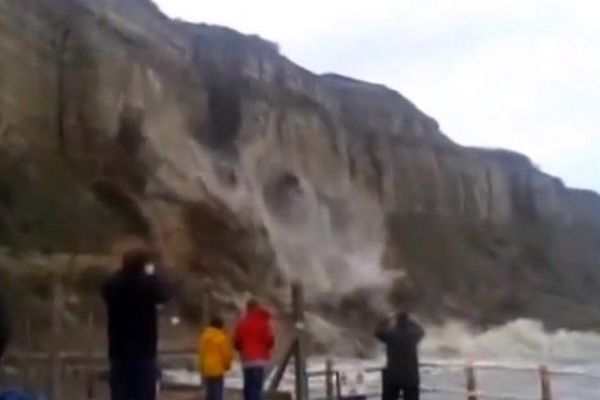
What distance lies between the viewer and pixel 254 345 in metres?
14.5

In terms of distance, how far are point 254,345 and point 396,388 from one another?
1.61m

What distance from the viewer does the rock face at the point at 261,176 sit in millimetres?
59469

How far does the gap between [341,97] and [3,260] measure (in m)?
74.9

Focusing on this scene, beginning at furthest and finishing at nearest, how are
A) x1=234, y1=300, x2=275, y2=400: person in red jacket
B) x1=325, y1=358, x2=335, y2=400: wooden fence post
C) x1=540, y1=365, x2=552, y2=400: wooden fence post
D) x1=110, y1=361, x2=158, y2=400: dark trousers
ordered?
x1=325, y1=358, x2=335, y2=400: wooden fence post < x1=540, y1=365, x2=552, y2=400: wooden fence post < x1=234, y1=300, x2=275, y2=400: person in red jacket < x1=110, y1=361, x2=158, y2=400: dark trousers

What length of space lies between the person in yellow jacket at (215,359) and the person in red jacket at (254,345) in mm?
164

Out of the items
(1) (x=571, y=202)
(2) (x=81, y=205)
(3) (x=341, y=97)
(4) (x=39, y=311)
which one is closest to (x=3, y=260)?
(4) (x=39, y=311)

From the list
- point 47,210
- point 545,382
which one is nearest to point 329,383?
point 545,382

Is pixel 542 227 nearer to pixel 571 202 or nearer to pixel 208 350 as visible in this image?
pixel 571 202

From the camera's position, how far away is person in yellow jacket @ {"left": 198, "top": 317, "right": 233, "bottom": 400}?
46.8 feet

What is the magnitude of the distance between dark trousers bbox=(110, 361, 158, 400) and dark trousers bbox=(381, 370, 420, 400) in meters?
5.02

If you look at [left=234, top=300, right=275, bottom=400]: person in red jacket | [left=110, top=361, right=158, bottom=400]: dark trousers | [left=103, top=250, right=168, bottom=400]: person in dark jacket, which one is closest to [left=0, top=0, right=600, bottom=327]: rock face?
[left=234, top=300, right=275, bottom=400]: person in red jacket

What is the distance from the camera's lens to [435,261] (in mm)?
111875

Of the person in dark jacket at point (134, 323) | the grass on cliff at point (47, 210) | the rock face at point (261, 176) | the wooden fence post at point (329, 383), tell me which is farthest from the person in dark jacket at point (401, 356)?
the rock face at point (261, 176)

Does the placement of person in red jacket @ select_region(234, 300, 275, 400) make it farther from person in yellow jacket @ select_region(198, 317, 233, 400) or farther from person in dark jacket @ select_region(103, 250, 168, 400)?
person in dark jacket @ select_region(103, 250, 168, 400)
